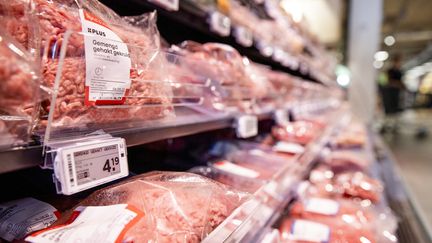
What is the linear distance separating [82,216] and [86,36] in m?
0.31

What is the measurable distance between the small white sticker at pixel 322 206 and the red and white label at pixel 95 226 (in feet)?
3.12

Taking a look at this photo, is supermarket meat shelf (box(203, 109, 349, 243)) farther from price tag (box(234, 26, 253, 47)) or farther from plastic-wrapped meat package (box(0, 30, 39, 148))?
price tag (box(234, 26, 253, 47))

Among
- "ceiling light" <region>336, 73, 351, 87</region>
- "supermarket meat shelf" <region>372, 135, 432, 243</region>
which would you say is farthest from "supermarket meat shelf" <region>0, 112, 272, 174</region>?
"ceiling light" <region>336, 73, 351, 87</region>

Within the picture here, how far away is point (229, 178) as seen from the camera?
1.05 metres

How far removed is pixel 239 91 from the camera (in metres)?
1.14

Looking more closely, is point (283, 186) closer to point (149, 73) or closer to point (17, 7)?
point (149, 73)

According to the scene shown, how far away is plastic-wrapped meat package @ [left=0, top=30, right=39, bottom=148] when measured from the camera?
36 cm

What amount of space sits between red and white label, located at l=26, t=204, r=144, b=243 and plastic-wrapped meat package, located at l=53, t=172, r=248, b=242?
0.05 feet

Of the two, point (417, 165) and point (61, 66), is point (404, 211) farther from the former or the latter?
point (417, 165)

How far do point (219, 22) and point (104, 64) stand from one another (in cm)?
72

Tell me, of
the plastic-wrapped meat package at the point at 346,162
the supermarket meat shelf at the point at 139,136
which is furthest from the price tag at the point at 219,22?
the plastic-wrapped meat package at the point at 346,162

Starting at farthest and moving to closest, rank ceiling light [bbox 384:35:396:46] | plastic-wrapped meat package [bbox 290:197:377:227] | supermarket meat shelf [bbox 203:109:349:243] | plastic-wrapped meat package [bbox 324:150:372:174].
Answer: ceiling light [bbox 384:35:396:46] < plastic-wrapped meat package [bbox 324:150:372:174] < plastic-wrapped meat package [bbox 290:197:377:227] < supermarket meat shelf [bbox 203:109:349:243]

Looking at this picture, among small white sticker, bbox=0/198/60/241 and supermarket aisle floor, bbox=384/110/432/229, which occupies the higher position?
small white sticker, bbox=0/198/60/241

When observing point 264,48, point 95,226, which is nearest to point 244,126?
point 95,226
